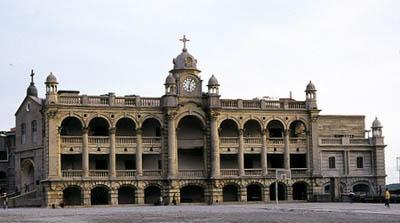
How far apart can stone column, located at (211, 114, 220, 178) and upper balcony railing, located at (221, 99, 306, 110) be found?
2.31 metres

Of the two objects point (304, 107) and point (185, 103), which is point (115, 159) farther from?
point (304, 107)

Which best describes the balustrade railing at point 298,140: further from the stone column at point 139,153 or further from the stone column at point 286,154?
the stone column at point 139,153

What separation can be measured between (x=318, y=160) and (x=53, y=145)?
29.1 meters

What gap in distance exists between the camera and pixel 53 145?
78.8m

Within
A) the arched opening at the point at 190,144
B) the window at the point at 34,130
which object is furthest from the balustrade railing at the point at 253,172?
the window at the point at 34,130

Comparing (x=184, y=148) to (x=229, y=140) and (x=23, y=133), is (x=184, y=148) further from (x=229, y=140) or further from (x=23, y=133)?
(x=23, y=133)

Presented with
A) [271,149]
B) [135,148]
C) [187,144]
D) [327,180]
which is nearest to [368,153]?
[327,180]

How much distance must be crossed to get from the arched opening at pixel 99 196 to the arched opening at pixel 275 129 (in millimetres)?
19597

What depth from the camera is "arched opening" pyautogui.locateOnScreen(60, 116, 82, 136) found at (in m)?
82.0

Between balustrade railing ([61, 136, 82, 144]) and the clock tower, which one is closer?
balustrade railing ([61, 136, 82, 144])

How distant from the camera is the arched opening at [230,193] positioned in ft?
284

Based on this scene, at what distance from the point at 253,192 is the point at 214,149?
25.8ft

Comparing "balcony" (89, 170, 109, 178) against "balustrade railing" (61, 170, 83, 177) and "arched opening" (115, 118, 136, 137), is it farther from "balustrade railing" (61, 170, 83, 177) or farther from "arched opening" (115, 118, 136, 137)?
"arched opening" (115, 118, 136, 137)

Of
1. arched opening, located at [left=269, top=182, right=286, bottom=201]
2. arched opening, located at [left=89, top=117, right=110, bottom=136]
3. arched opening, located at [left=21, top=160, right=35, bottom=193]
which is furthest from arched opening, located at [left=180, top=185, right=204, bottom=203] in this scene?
arched opening, located at [left=21, top=160, right=35, bottom=193]
